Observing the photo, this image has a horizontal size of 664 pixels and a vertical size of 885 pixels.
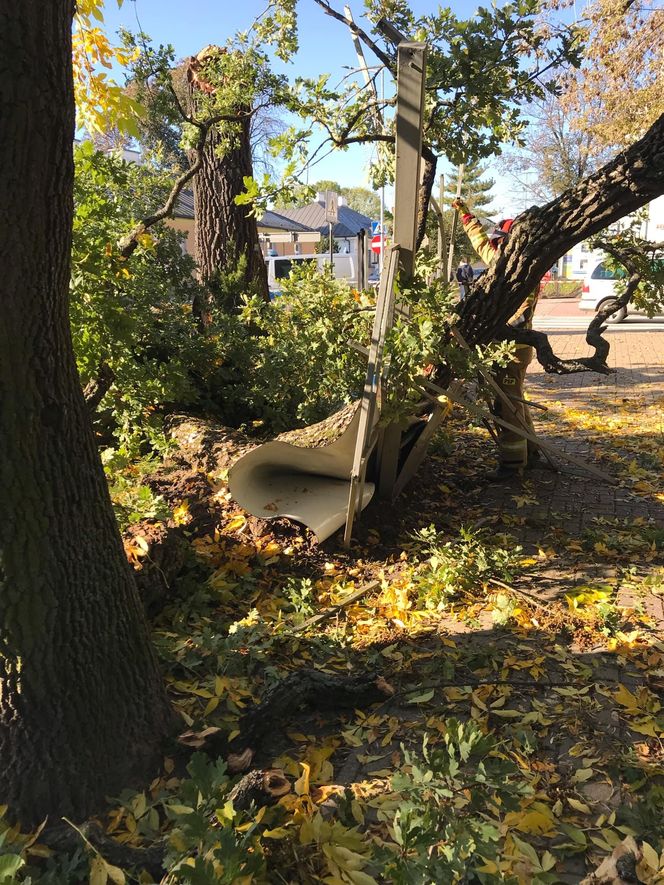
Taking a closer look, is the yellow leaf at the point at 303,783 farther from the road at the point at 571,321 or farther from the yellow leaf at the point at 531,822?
the road at the point at 571,321

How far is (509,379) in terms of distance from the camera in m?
5.70

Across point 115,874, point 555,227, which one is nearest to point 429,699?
point 115,874

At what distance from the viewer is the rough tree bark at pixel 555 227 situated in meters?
4.27

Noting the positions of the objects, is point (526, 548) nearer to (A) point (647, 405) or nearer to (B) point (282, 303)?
(B) point (282, 303)

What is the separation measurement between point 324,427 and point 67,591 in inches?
104

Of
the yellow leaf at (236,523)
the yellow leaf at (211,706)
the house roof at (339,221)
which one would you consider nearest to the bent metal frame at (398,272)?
the yellow leaf at (236,523)

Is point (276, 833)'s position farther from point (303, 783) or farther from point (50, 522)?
point (50, 522)

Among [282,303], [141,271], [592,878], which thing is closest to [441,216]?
[282,303]

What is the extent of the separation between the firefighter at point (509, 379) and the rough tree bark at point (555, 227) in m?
0.43

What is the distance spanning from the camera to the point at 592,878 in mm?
A: 1916

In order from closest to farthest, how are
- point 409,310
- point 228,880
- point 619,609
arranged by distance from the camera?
point 228,880, point 619,609, point 409,310

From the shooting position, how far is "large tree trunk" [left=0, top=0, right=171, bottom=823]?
192 cm

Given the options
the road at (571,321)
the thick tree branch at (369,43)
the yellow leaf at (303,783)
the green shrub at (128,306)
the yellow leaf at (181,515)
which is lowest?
the yellow leaf at (303,783)

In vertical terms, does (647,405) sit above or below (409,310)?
below
